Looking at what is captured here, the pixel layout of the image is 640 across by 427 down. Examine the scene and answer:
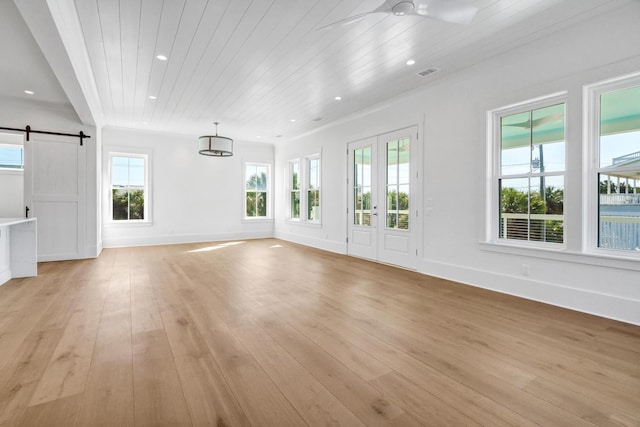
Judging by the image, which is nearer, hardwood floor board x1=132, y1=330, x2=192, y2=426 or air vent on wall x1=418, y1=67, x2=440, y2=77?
hardwood floor board x1=132, y1=330, x2=192, y2=426

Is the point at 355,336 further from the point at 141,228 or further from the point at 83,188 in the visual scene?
the point at 141,228

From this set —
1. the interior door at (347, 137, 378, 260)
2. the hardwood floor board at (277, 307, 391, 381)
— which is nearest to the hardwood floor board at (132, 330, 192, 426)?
the hardwood floor board at (277, 307, 391, 381)

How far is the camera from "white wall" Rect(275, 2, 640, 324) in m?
2.88

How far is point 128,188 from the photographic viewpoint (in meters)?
7.53

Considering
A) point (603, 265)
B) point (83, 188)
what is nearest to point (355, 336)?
point (603, 265)

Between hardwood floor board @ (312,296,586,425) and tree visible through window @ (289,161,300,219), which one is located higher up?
tree visible through window @ (289,161,300,219)

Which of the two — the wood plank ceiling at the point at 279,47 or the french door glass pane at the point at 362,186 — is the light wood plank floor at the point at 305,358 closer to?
the french door glass pane at the point at 362,186

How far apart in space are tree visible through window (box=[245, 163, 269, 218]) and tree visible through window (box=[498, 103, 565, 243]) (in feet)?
22.0

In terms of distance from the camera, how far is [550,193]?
3439 millimetres

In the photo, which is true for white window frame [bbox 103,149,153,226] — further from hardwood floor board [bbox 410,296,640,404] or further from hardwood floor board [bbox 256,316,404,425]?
hardwood floor board [bbox 410,296,640,404]

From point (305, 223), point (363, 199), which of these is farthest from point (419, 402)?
point (305, 223)

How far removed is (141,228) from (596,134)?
853 cm

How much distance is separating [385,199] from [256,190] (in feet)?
15.7

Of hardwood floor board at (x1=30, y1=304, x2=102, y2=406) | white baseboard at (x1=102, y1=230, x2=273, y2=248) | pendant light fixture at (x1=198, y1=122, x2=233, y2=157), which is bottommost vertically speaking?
hardwood floor board at (x1=30, y1=304, x2=102, y2=406)
